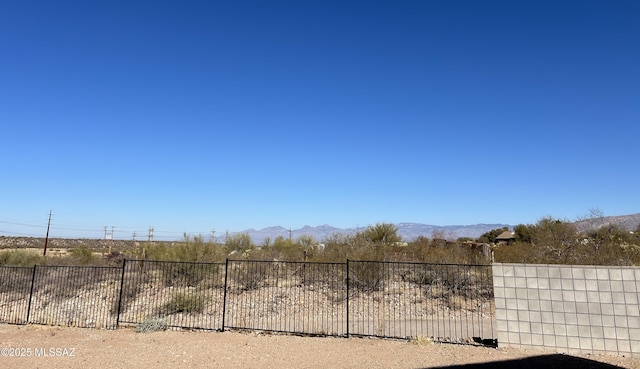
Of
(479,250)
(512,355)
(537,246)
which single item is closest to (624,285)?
(512,355)

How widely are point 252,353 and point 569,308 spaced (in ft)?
26.0

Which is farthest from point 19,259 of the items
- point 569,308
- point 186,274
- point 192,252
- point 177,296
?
point 569,308

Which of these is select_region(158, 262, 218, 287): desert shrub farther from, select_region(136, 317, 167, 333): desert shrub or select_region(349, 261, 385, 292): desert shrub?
select_region(349, 261, 385, 292): desert shrub

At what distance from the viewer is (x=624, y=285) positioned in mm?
9898

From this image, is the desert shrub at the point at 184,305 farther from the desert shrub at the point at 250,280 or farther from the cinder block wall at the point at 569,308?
the cinder block wall at the point at 569,308

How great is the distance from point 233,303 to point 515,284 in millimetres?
10745

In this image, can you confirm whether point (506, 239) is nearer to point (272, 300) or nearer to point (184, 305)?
point (272, 300)

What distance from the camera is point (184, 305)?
1558 centimetres

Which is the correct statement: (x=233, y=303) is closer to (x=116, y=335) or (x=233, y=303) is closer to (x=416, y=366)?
(x=116, y=335)

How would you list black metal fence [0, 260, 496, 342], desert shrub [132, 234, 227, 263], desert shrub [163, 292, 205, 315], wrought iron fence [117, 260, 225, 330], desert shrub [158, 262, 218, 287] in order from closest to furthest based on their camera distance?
black metal fence [0, 260, 496, 342], wrought iron fence [117, 260, 225, 330], desert shrub [163, 292, 205, 315], desert shrub [158, 262, 218, 287], desert shrub [132, 234, 227, 263]

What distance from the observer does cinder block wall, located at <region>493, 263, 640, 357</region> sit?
9805 mm

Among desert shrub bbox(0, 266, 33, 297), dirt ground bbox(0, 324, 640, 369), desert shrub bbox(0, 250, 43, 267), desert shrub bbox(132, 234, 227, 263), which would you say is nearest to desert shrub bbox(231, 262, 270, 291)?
desert shrub bbox(132, 234, 227, 263)

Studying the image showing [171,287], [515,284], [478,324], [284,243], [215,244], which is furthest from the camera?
[284,243]

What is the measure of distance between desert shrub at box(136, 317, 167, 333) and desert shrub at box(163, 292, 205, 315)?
2.24 m
